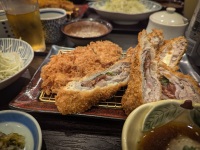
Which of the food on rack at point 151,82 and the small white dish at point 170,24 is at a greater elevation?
the small white dish at point 170,24

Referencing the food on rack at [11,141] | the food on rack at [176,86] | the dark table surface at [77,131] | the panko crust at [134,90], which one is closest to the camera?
the food on rack at [11,141]

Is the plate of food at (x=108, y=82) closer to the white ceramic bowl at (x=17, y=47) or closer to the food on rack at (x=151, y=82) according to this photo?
the food on rack at (x=151, y=82)

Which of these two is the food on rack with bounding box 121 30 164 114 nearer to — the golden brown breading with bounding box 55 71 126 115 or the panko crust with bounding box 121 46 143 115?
the panko crust with bounding box 121 46 143 115

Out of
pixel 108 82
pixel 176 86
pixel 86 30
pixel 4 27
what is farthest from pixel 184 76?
pixel 4 27

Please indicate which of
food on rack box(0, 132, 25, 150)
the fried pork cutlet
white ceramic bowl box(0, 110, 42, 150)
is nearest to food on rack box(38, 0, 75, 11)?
the fried pork cutlet

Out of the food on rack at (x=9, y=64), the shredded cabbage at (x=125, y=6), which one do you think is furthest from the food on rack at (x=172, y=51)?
the food on rack at (x=9, y=64)

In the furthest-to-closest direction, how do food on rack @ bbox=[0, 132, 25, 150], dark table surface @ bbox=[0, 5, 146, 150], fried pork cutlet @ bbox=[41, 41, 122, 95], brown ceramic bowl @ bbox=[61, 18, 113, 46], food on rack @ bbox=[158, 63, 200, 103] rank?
brown ceramic bowl @ bbox=[61, 18, 113, 46], fried pork cutlet @ bbox=[41, 41, 122, 95], food on rack @ bbox=[158, 63, 200, 103], dark table surface @ bbox=[0, 5, 146, 150], food on rack @ bbox=[0, 132, 25, 150]

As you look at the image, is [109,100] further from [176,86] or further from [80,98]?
[176,86]
